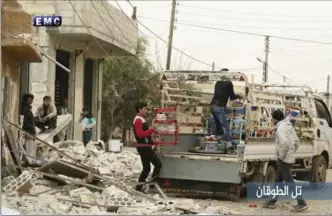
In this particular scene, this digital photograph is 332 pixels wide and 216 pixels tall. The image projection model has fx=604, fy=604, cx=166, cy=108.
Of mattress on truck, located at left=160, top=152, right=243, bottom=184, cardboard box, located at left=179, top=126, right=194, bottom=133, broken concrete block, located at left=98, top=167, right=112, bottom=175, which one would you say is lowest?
broken concrete block, located at left=98, top=167, right=112, bottom=175

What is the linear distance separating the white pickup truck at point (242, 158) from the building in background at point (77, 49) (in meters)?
6.00

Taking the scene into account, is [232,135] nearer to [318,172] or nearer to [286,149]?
[286,149]

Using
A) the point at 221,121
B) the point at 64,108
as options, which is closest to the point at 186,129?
the point at 221,121

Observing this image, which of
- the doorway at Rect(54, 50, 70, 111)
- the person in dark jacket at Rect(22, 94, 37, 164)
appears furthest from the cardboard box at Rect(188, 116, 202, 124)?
the doorway at Rect(54, 50, 70, 111)

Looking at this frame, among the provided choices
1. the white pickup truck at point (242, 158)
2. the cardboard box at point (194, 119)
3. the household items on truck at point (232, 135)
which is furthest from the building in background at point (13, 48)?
the household items on truck at point (232, 135)

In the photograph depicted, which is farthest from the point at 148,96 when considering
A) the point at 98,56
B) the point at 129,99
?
the point at 98,56

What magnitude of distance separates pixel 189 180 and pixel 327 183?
5347mm

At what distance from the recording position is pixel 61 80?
21.6 m

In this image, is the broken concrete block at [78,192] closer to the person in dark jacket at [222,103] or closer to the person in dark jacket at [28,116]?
the person in dark jacket at [28,116]

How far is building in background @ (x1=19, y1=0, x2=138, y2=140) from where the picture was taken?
19.1 m

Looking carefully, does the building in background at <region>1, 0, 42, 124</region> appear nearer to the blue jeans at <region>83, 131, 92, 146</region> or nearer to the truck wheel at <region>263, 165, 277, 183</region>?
the truck wheel at <region>263, 165, 277, 183</region>

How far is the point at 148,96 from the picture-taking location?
32.7 m

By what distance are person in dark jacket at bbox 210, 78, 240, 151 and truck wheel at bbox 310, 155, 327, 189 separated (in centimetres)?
306

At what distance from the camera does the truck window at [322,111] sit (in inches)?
591
